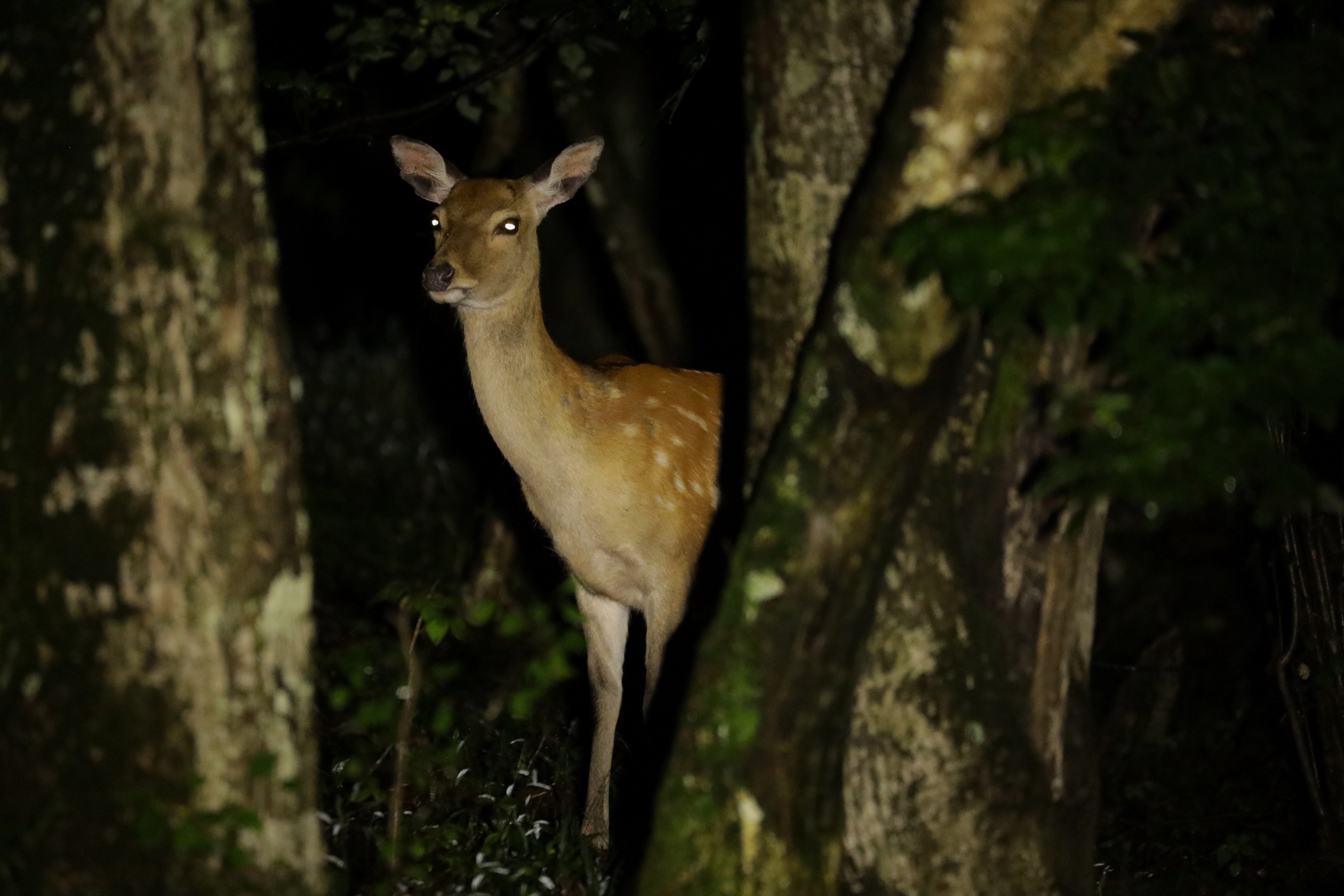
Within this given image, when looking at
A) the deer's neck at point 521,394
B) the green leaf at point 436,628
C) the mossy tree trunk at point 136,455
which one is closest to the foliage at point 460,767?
the green leaf at point 436,628

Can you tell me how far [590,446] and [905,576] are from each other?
188 centimetres

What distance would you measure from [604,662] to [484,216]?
166 cm

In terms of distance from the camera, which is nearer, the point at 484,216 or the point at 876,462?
→ the point at 876,462

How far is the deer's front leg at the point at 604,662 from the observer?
548cm

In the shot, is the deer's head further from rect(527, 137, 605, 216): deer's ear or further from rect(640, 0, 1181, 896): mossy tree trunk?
rect(640, 0, 1181, 896): mossy tree trunk

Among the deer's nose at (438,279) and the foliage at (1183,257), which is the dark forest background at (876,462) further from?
the deer's nose at (438,279)

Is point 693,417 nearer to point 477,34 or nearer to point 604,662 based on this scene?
point 604,662

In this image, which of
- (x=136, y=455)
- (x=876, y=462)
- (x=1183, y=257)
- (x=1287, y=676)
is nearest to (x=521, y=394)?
(x=876, y=462)

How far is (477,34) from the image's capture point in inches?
265

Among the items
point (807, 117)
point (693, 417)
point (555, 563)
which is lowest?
point (555, 563)

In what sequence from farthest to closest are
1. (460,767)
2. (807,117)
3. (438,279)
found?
(460,767)
(438,279)
(807,117)

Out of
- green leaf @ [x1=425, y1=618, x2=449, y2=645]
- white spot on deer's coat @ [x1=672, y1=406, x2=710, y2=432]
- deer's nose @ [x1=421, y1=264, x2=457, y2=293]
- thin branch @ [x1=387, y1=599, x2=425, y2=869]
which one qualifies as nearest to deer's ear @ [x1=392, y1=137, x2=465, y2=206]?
deer's nose @ [x1=421, y1=264, x2=457, y2=293]

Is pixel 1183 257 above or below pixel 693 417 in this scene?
above

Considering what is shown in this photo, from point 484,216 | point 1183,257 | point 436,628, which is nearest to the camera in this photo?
point 1183,257
